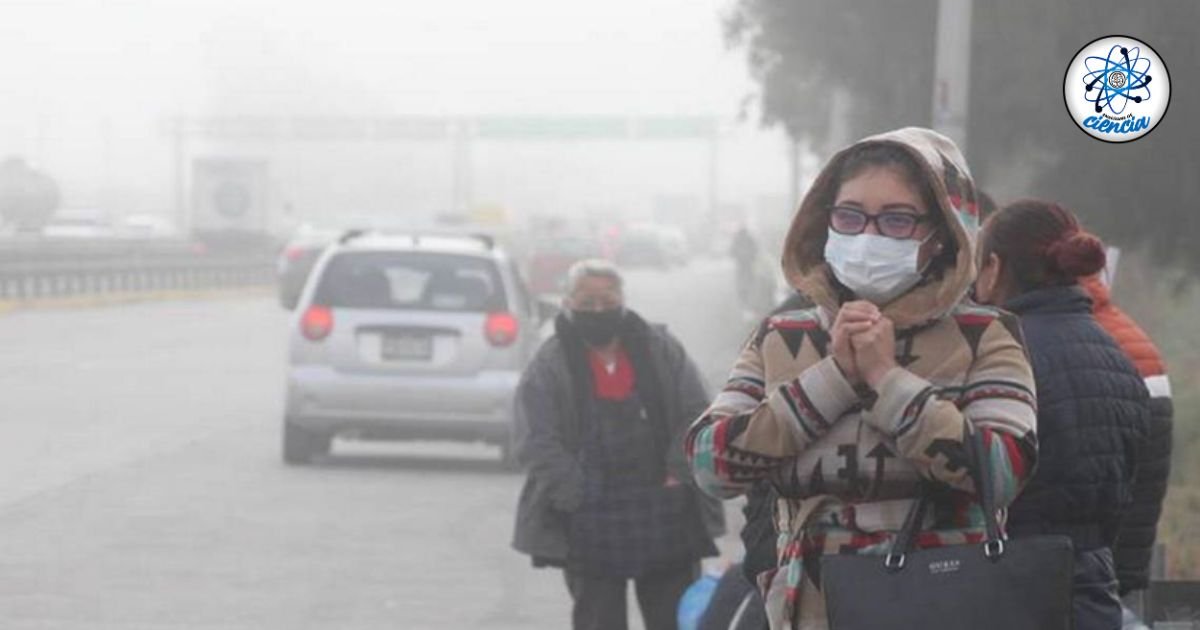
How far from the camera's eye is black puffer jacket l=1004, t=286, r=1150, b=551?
5.35 metres

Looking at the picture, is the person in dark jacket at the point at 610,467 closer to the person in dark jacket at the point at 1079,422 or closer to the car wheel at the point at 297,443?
the person in dark jacket at the point at 1079,422

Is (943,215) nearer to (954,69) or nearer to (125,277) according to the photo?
(954,69)

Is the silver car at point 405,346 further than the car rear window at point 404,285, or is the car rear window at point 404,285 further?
the car rear window at point 404,285

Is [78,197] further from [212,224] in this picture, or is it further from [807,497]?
[807,497]

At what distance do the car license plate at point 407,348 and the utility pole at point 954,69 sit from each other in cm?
416

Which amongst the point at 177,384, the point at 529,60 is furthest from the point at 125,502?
the point at 529,60

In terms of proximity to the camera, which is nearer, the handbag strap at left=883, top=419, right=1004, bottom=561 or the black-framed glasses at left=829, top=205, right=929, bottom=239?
the handbag strap at left=883, top=419, right=1004, bottom=561

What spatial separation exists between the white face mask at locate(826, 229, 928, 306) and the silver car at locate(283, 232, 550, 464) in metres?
13.6

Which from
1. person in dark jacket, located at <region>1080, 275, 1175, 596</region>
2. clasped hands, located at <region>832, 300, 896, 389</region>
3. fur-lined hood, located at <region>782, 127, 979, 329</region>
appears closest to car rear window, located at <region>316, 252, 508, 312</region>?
person in dark jacket, located at <region>1080, 275, 1175, 596</region>

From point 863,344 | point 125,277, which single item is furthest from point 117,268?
point 863,344

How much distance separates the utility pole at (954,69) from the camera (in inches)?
635

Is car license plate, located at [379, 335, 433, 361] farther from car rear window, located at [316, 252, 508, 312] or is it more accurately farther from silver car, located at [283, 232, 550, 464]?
car rear window, located at [316, 252, 508, 312]

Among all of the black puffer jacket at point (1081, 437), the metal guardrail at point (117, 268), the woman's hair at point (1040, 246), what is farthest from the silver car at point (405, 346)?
the metal guardrail at point (117, 268)

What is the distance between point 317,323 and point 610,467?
33.4 ft
